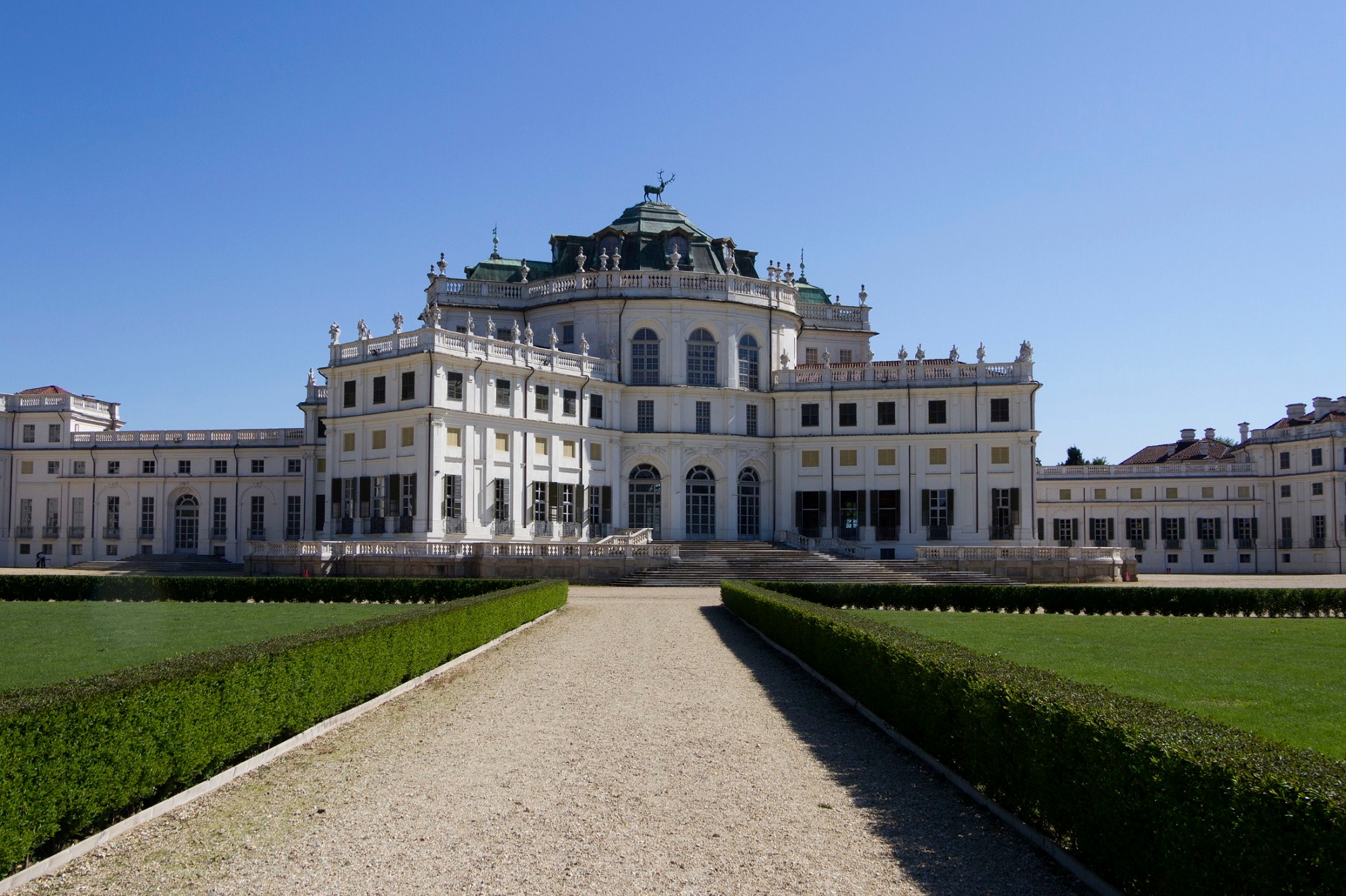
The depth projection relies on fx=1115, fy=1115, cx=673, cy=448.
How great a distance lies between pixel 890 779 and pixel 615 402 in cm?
4316

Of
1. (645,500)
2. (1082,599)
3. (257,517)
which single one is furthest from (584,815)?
(257,517)

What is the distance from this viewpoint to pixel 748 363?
56156 mm

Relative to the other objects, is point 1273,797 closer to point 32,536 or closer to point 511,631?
point 511,631

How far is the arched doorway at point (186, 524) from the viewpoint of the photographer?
202ft

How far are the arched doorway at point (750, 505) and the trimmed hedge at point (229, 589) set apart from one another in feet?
82.9

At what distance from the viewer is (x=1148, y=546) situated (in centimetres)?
7281

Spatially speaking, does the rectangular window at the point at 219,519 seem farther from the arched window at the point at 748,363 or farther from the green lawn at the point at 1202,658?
the green lawn at the point at 1202,658

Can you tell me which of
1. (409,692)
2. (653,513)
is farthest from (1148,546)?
(409,692)

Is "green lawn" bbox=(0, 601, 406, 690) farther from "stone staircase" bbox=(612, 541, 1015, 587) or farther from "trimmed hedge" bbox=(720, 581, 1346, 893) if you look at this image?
"stone staircase" bbox=(612, 541, 1015, 587)

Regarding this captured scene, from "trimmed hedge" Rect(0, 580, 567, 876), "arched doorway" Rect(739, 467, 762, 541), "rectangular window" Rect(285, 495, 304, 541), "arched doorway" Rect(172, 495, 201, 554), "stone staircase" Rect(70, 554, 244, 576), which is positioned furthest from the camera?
"arched doorway" Rect(172, 495, 201, 554)

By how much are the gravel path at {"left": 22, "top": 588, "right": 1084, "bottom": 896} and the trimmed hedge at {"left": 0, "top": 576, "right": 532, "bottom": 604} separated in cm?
1605

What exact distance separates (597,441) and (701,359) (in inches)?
274

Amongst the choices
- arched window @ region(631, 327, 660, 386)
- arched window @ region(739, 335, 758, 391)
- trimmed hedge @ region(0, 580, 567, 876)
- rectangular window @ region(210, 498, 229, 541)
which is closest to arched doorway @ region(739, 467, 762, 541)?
arched window @ region(739, 335, 758, 391)

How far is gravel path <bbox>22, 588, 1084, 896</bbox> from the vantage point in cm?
795
